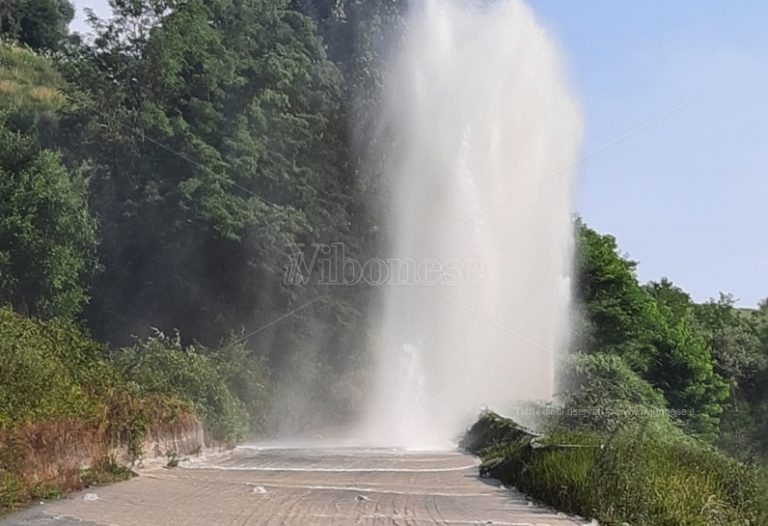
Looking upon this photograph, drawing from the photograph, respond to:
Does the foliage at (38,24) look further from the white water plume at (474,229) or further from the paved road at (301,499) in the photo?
the paved road at (301,499)

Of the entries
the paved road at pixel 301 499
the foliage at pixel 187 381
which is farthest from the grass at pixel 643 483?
the foliage at pixel 187 381

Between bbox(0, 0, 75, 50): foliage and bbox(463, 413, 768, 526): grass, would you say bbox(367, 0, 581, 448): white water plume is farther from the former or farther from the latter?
bbox(0, 0, 75, 50): foliage

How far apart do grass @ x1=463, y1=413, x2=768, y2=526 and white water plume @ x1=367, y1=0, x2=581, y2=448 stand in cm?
1463

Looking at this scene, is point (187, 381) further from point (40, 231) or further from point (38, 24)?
point (38, 24)

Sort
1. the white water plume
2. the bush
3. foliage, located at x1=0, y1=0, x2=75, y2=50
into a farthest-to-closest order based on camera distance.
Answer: foliage, located at x1=0, y1=0, x2=75, y2=50
the white water plume
the bush

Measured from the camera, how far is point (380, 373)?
37.0 meters

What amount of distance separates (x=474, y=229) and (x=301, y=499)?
65.8ft

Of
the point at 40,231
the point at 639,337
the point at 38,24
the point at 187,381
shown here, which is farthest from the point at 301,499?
the point at 38,24

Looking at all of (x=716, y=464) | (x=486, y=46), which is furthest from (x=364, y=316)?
(x=716, y=464)

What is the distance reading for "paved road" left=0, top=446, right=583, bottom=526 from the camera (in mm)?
12148

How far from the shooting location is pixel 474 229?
111 feet

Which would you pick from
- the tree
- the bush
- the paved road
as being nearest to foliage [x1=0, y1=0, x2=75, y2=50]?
the tree

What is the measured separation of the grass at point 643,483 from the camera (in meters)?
→ 12.0

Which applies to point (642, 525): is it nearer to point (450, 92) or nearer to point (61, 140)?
point (450, 92)
